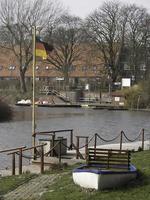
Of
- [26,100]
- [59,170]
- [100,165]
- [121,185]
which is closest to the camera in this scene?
[121,185]

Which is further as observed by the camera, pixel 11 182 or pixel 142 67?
pixel 142 67

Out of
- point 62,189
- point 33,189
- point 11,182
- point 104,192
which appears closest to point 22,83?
point 11,182

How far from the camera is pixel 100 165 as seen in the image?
12984 millimetres

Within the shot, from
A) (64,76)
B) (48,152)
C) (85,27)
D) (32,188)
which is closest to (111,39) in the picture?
(85,27)

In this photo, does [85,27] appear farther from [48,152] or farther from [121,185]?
[121,185]

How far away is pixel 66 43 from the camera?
3964 inches

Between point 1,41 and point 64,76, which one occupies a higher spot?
point 1,41

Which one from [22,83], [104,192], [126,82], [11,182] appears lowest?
[11,182]

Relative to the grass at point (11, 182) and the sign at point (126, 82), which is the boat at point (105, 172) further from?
the sign at point (126, 82)

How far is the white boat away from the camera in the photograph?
11820 mm

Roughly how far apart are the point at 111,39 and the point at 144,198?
82.1 meters

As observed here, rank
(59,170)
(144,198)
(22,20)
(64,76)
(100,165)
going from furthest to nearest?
(64,76)
(22,20)
(59,170)
(100,165)
(144,198)

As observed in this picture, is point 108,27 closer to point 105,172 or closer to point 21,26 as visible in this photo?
point 21,26

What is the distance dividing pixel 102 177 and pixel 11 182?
3.68m
